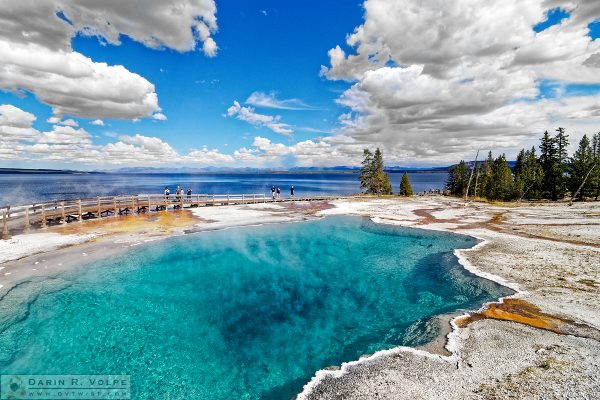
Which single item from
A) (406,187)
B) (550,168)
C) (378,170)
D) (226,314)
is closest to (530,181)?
(550,168)

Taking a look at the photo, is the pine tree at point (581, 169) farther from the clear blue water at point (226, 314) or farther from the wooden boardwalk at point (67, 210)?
the wooden boardwalk at point (67, 210)

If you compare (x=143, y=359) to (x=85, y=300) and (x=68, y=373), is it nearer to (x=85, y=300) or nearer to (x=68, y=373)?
(x=68, y=373)

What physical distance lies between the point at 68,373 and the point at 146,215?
30713mm

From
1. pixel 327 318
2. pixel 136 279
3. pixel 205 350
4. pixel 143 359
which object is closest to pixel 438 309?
pixel 327 318

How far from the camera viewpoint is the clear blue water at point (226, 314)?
996 cm

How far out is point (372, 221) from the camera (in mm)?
36969

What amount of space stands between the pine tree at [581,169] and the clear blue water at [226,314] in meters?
60.2

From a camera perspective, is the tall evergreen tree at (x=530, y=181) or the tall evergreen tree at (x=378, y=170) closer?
the tall evergreen tree at (x=530, y=181)

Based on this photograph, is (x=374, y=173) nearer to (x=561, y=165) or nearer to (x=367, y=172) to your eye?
(x=367, y=172)

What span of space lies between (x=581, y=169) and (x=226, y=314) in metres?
78.4

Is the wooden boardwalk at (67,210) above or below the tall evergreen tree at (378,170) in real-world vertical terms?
below

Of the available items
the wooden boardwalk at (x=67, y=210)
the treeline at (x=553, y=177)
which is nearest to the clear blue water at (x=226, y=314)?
the wooden boardwalk at (x=67, y=210)

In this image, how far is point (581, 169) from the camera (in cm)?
6153

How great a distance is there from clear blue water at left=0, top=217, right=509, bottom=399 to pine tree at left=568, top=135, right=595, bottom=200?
60201 millimetres
